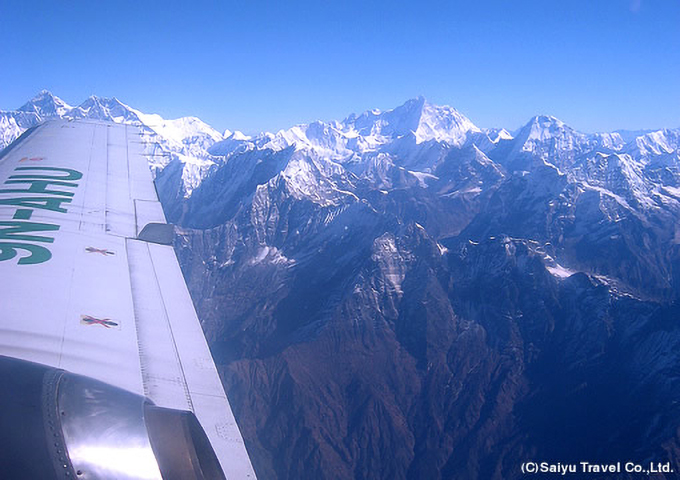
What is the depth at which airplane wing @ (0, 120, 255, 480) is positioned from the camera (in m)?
3.69

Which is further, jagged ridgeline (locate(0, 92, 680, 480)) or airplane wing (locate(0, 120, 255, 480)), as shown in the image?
jagged ridgeline (locate(0, 92, 680, 480))

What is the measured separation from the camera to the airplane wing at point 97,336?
145 inches

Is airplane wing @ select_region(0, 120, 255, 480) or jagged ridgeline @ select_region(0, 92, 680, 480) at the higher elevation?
airplane wing @ select_region(0, 120, 255, 480)

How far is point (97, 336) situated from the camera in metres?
7.96

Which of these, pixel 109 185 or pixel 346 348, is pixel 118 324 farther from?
pixel 346 348

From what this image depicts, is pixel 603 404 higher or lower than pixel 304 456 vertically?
higher

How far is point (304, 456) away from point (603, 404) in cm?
8449

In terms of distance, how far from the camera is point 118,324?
8.76 meters

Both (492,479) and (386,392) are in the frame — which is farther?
(386,392)

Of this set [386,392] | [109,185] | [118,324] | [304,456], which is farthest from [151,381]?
[386,392]

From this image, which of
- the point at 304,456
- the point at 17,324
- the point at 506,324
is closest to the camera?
the point at 17,324

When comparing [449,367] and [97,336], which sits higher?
[97,336]

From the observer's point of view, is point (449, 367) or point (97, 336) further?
point (449, 367)

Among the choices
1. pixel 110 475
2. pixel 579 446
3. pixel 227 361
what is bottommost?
pixel 579 446
